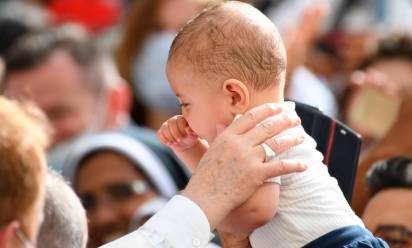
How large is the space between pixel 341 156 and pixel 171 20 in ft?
12.4

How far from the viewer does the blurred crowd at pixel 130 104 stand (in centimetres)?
290

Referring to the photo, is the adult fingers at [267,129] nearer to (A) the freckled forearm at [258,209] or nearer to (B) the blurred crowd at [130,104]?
(A) the freckled forearm at [258,209]

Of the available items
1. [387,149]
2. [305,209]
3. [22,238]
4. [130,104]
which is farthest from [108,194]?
[22,238]

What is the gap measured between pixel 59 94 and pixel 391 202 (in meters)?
2.79

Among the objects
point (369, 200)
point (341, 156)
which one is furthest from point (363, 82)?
point (341, 156)

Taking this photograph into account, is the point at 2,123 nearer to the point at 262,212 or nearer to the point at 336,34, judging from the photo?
the point at 262,212

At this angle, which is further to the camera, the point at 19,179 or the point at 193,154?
the point at 193,154

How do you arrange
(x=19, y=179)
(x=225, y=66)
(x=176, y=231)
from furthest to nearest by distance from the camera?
1. (x=225, y=66)
2. (x=176, y=231)
3. (x=19, y=179)

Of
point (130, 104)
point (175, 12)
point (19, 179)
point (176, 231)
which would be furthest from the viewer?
point (130, 104)

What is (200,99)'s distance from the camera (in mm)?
2711

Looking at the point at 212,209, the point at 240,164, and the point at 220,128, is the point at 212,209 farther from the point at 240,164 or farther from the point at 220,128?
the point at 220,128

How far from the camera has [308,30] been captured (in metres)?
5.43

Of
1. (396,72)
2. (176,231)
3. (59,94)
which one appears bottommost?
(59,94)

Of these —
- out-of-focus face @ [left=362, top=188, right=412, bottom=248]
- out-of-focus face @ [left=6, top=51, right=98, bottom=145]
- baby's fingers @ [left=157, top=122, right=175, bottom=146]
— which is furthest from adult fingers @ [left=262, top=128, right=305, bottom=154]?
out-of-focus face @ [left=6, top=51, right=98, bottom=145]
